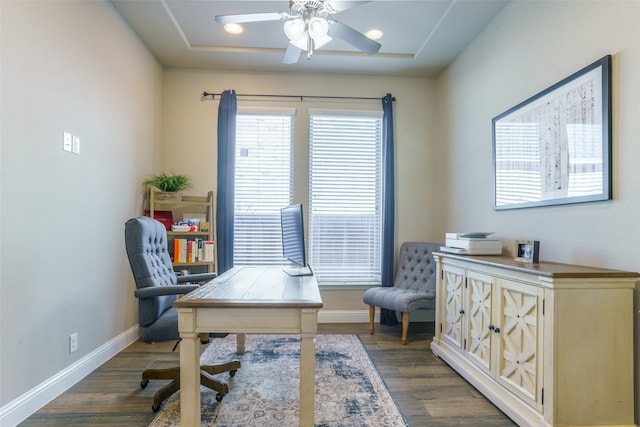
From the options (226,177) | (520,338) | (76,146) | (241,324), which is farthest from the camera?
(226,177)

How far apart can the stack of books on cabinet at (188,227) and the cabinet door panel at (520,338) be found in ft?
8.88

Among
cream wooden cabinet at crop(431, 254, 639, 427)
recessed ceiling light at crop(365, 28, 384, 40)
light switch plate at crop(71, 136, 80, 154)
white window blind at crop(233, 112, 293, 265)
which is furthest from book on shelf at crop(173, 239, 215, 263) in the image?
cream wooden cabinet at crop(431, 254, 639, 427)

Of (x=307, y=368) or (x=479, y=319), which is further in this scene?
(x=479, y=319)

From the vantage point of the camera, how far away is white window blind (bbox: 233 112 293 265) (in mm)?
3803

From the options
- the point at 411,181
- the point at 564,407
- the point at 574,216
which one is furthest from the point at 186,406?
the point at 411,181

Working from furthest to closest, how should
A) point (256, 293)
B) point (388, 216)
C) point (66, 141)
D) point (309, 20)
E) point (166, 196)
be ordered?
point (388, 216) → point (166, 196) → point (66, 141) → point (309, 20) → point (256, 293)

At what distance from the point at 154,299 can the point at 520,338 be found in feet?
7.18

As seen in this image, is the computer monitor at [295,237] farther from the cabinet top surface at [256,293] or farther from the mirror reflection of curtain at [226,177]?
the mirror reflection of curtain at [226,177]

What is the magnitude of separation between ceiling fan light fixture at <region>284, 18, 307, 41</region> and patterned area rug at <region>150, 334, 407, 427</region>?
2.35 meters

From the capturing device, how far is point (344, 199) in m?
3.89

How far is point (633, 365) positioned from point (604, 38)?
1.75 meters

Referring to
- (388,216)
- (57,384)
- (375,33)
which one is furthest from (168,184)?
(375,33)

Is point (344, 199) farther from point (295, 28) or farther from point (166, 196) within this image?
point (295, 28)

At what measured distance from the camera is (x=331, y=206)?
388 cm
